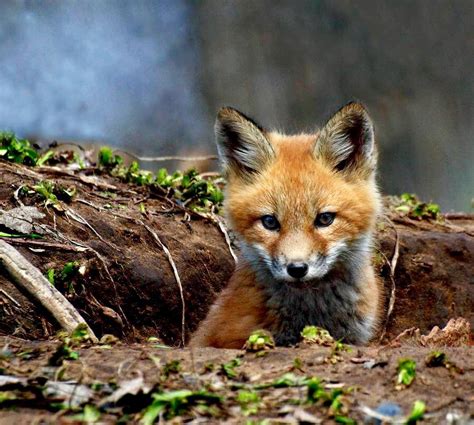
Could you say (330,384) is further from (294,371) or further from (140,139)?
(140,139)

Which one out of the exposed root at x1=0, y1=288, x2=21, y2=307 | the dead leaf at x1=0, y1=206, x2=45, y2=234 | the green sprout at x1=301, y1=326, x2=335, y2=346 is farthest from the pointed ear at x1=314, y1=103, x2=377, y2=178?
the exposed root at x1=0, y1=288, x2=21, y2=307

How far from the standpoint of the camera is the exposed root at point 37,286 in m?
4.45

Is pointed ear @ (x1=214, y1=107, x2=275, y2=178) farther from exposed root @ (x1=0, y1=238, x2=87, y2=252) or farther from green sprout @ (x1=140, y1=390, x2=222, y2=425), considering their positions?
green sprout @ (x1=140, y1=390, x2=222, y2=425)

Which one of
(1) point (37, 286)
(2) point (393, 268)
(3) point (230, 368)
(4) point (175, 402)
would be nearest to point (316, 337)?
(3) point (230, 368)

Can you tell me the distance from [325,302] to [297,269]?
71cm

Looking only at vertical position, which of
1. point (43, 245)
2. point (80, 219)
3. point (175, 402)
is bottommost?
point (175, 402)

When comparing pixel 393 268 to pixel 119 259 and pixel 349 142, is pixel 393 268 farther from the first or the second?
pixel 119 259

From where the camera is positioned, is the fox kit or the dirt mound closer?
the fox kit

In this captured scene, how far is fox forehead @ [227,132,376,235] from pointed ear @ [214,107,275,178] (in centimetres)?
8

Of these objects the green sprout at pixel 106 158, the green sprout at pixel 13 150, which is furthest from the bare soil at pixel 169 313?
the green sprout at pixel 106 158

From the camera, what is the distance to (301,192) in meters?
4.61

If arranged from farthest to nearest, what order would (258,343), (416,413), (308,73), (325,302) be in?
(308,73)
(325,302)
(258,343)
(416,413)

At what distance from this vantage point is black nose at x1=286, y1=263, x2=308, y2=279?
4.24m

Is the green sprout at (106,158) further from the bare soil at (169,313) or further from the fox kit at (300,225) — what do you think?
the fox kit at (300,225)
